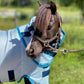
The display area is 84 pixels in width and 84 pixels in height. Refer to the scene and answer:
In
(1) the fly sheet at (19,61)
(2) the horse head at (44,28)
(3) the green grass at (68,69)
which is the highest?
(2) the horse head at (44,28)

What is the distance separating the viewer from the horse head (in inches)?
70.7

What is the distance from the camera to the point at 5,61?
205 centimetres

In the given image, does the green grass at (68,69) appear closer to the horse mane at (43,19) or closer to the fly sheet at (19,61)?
the fly sheet at (19,61)

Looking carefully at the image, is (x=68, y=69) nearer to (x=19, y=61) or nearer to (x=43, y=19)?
(x=19, y=61)

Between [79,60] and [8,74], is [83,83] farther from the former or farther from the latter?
[8,74]

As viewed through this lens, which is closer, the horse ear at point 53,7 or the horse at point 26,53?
the horse ear at point 53,7

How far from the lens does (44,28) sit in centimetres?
179

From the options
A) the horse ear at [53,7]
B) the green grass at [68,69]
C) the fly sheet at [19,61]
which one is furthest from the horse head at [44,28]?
the green grass at [68,69]

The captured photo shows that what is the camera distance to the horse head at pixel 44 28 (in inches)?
70.7

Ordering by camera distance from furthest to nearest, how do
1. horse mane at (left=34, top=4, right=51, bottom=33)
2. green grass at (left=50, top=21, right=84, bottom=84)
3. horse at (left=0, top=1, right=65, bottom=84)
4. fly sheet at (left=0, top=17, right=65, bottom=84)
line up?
green grass at (left=50, top=21, right=84, bottom=84) → fly sheet at (left=0, top=17, right=65, bottom=84) → horse at (left=0, top=1, right=65, bottom=84) → horse mane at (left=34, top=4, right=51, bottom=33)

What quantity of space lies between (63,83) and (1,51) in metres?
1.47

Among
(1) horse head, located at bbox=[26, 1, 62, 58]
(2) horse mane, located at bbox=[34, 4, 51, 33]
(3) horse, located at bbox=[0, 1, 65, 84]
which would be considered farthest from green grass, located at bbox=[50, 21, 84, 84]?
(2) horse mane, located at bbox=[34, 4, 51, 33]

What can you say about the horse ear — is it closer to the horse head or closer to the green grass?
the horse head

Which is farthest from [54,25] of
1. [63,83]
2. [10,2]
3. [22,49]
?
[10,2]
